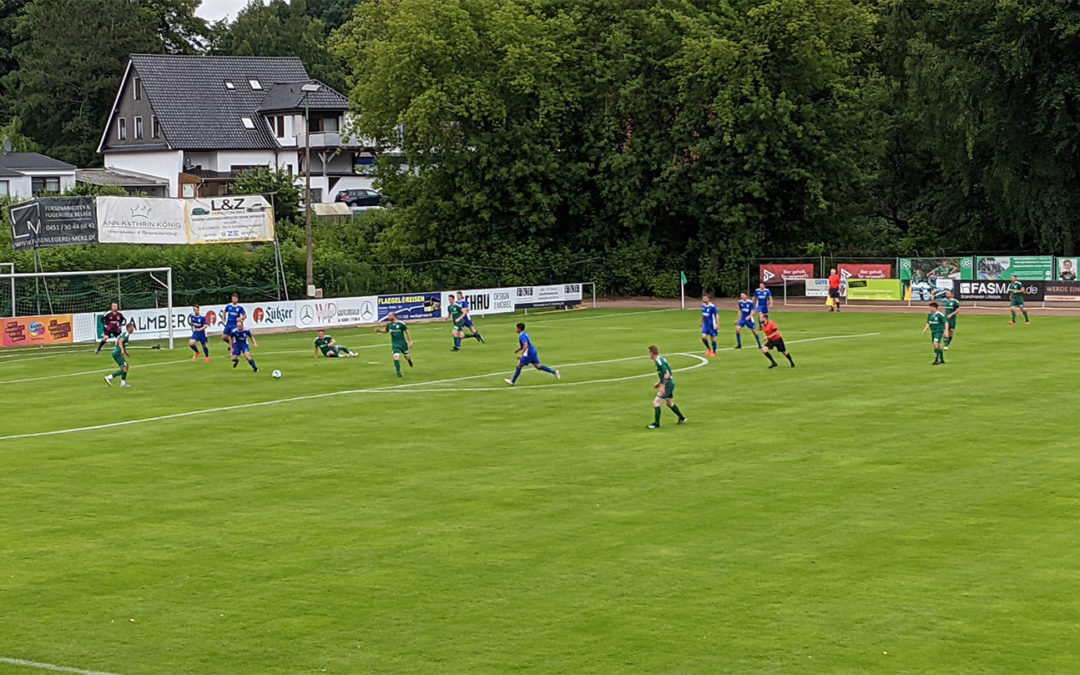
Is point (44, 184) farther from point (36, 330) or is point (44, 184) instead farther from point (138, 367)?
point (138, 367)

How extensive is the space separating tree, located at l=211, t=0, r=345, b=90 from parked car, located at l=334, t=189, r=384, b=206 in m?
21.6

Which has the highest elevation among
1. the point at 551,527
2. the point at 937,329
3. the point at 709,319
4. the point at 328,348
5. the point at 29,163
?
the point at 29,163

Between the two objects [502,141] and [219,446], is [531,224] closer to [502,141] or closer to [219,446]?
[502,141]

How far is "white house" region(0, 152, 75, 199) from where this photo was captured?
82.8m

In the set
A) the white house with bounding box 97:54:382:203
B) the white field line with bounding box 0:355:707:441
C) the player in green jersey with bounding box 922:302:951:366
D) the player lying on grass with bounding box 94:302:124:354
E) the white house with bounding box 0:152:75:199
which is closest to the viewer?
the white field line with bounding box 0:355:707:441

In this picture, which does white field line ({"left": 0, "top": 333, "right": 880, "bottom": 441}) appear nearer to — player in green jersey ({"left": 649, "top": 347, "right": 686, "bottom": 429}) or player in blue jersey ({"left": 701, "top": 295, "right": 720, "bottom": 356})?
player in blue jersey ({"left": 701, "top": 295, "right": 720, "bottom": 356})

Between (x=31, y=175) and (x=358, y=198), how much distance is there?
25.8 metres

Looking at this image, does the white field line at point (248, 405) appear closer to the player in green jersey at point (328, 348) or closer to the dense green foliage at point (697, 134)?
the player in green jersey at point (328, 348)

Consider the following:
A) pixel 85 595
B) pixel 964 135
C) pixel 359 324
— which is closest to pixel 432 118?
pixel 359 324

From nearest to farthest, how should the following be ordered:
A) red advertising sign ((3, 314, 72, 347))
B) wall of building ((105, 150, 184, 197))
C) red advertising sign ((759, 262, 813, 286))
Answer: red advertising sign ((3, 314, 72, 347)) → red advertising sign ((759, 262, 813, 286)) → wall of building ((105, 150, 184, 197))

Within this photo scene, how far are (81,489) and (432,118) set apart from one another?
163 ft

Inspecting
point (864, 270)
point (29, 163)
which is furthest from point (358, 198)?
point (864, 270)

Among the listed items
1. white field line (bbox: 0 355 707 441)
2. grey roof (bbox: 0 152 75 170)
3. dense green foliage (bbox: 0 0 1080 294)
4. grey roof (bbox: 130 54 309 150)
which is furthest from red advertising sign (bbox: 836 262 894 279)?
grey roof (bbox: 0 152 75 170)

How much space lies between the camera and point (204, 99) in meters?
99.8
